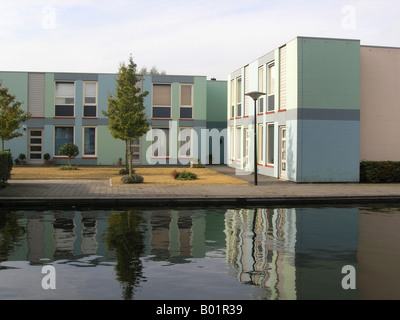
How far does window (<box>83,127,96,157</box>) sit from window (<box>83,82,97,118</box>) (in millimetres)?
1023

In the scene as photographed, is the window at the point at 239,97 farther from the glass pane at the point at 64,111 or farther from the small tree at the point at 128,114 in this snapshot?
the glass pane at the point at 64,111

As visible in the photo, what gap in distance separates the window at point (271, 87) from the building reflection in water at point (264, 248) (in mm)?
11972

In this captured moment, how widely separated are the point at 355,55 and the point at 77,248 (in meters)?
17.1

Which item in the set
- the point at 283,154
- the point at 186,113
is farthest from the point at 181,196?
the point at 186,113

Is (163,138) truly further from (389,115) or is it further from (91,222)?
(91,222)

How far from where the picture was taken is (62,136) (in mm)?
34594

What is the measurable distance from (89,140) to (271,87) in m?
15.3

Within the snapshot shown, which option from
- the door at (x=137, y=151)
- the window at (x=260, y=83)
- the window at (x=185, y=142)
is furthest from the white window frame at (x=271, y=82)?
the door at (x=137, y=151)

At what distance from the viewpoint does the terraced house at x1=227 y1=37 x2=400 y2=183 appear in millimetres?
21312

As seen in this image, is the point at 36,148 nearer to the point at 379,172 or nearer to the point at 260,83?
the point at 260,83

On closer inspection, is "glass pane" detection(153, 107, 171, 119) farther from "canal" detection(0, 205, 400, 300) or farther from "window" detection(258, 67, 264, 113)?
"canal" detection(0, 205, 400, 300)

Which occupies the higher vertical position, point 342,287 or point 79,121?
point 79,121

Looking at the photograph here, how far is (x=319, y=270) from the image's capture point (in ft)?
23.5

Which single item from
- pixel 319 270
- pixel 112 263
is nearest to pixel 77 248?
pixel 112 263
